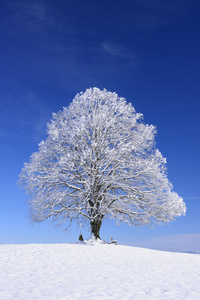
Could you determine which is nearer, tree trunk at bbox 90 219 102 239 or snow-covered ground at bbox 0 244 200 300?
snow-covered ground at bbox 0 244 200 300

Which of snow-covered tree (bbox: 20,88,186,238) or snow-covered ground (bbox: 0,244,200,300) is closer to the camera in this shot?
snow-covered ground (bbox: 0,244,200,300)

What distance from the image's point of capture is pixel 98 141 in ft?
67.7

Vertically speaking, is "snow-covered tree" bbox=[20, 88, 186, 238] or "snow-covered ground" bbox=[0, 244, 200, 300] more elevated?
"snow-covered tree" bbox=[20, 88, 186, 238]

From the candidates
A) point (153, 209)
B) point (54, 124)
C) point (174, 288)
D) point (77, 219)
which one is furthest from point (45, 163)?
point (174, 288)

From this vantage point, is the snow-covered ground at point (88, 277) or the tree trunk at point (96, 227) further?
the tree trunk at point (96, 227)

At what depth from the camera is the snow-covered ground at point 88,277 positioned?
7551 millimetres

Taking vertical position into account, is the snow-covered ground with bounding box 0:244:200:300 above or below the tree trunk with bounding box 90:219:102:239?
below

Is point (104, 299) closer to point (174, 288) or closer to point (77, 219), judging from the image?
point (174, 288)

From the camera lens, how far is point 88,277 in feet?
31.5

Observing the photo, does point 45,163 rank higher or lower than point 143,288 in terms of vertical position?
higher

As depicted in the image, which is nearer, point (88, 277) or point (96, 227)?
point (88, 277)

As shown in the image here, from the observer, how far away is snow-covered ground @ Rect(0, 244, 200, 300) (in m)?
7.55

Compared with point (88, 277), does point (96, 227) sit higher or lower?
higher

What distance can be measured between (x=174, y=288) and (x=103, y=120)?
14.1 m
